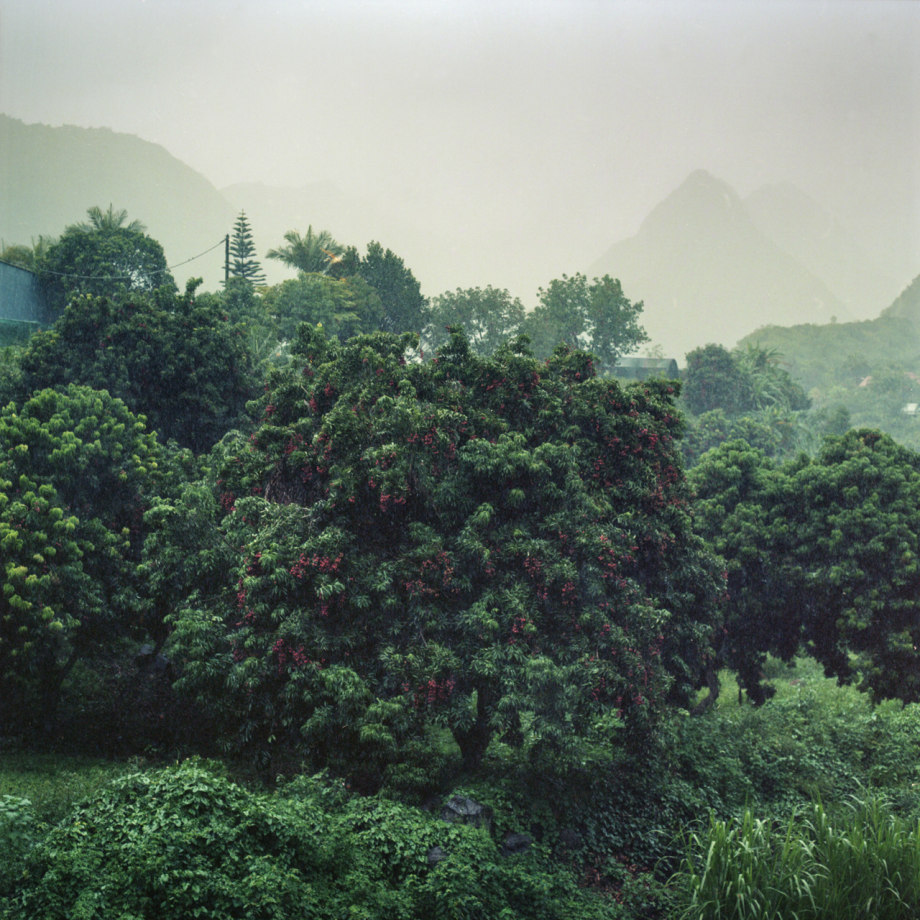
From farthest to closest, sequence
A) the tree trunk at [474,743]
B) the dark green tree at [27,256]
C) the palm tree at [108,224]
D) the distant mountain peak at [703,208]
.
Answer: the distant mountain peak at [703,208] < the palm tree at [108,224] < the dark green tree at [27,256] < the tree trunk at [474,743]

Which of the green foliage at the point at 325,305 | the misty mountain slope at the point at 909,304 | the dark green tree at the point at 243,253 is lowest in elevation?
the green foliage at the point at 325,305

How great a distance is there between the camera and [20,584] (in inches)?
406

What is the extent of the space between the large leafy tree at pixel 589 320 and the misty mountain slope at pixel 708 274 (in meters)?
67.6

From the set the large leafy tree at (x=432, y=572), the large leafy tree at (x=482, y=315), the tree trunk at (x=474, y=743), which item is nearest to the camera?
the large leafy tree at (x=432, y=572)

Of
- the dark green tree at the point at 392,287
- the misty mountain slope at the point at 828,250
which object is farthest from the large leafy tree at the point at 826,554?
the misty mountain slope at the point at 828,250

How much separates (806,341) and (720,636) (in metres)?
78.2

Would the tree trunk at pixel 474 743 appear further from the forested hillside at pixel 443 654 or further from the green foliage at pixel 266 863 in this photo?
the green foliage at pixel 266 863

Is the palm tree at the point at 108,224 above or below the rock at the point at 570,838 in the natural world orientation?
above

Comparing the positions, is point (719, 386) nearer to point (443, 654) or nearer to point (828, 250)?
point (443, 654)

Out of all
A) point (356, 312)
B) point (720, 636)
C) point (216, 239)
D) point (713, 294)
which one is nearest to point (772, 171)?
point (713, 294)

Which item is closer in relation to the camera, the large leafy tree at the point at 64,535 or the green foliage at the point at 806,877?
the green foliage at the point at 806,877

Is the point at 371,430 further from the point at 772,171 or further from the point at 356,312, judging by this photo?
the point at 772,171

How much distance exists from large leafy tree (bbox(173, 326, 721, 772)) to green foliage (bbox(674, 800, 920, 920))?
1.98 meters

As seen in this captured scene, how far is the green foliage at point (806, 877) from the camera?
6.93 m
